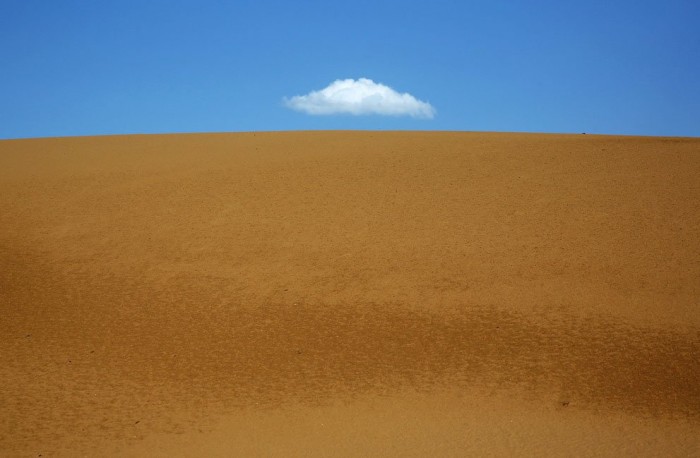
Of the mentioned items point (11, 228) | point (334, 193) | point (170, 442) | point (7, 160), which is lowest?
point (170, 442)

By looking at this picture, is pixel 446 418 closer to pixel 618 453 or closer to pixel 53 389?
pixel 618 453

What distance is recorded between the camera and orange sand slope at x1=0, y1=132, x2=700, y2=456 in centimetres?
925

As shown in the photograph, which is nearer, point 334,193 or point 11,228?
point 11,228

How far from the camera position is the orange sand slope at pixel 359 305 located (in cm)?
925

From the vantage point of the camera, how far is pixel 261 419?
943 cm

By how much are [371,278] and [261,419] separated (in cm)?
477

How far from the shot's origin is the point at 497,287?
1299 centimetres

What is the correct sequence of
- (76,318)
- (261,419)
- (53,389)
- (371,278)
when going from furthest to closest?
(371,278)
(76,318)
(53,389)
(261,419)

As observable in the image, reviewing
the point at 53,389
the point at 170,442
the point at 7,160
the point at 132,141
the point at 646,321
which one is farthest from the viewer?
the point at 132,141

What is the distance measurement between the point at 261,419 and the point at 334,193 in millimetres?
9375

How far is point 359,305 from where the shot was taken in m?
12.6

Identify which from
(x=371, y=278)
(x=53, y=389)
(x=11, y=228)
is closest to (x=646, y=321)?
(x=371, y=278)

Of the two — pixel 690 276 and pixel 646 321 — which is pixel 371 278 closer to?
pixel 646 321

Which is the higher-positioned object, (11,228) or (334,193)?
(334,193)
